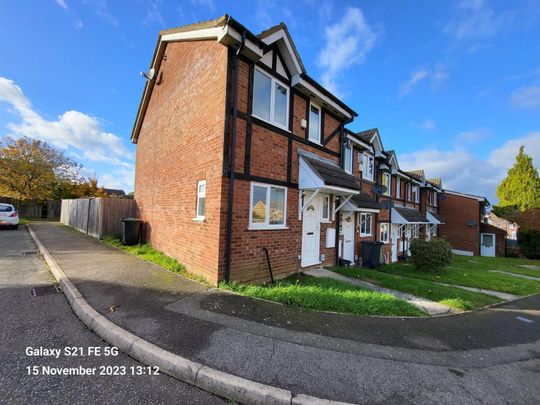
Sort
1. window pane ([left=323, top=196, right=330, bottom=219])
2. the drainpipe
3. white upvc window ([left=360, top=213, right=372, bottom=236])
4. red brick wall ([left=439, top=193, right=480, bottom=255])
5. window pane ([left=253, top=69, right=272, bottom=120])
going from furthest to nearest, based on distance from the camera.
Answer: red brick wall ([left=439, top=193, right=480, bottom=255]), white upvc window ([left=360, top=213, right=372, bottom=236]), window pane ([left=323, top=196, right=330, bottom=219]), window pane ([left=253, top=69, right=272, bottom=120]), the drainpipe

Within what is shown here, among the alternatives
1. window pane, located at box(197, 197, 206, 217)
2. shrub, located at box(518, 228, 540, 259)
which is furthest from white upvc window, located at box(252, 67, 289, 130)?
shrub, located at box(518, 228, 540, 259)

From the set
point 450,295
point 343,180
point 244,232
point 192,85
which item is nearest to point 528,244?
point 450,295

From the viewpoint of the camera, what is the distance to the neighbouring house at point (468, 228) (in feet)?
81.2

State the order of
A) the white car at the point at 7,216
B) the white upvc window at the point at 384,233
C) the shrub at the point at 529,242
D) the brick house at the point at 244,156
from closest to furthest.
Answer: the brick house at the point at 244,156
the white upvc window at the point at 384,233
the white car at the point at 7,216
the shrub at the point at 529,242

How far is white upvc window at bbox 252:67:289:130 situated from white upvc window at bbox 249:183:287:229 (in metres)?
1.98

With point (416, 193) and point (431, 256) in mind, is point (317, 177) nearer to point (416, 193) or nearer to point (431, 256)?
point (431, 256)

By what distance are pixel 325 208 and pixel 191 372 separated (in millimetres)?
7670

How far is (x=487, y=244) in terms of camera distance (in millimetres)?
26375

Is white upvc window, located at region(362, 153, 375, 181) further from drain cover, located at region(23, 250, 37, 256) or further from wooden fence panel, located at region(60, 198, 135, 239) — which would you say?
drain cover, located at region(23, 250, 37, 256)

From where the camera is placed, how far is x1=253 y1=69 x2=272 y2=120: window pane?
6.99 metres

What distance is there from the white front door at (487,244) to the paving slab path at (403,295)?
26.4 meters

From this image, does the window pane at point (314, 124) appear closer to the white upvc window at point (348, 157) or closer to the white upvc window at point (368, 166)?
the white upvc window at point (348, 157)

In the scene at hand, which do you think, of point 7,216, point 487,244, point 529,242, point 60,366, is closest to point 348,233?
point 60,366

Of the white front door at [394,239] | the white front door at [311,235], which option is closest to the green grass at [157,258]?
the white front door at [311,235]
